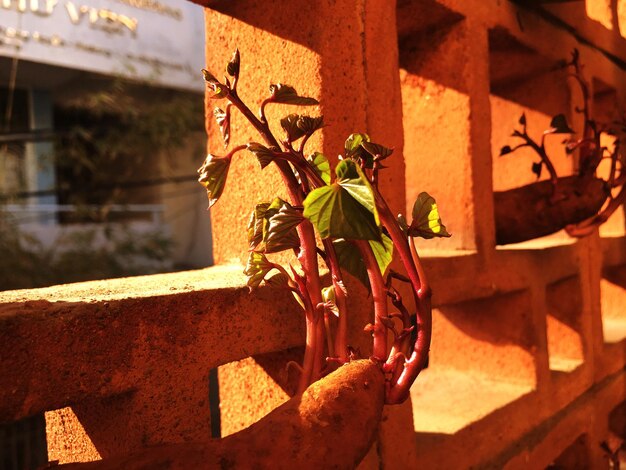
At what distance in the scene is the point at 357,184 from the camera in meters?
0.69

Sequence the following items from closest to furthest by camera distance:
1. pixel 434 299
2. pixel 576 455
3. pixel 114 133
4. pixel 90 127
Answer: pixel 434 299 → pixel 576 455 → pixel 114 133 → pixel 90 127

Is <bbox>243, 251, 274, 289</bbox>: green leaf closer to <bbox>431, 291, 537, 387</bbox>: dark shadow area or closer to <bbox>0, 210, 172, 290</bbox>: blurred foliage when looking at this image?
<bbox>431, 291, 537, 387</bbox>: dark shadow area

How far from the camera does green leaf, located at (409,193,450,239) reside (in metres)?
0.82

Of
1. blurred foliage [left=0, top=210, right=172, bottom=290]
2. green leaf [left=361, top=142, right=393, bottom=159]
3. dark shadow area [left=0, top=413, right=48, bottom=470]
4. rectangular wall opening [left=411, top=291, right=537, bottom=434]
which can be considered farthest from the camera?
blurred foliage [left=0, top=210, right=172, bottom=290]

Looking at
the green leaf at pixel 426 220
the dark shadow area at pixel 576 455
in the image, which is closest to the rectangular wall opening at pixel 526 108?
the dark shadow area at pixel 576 455

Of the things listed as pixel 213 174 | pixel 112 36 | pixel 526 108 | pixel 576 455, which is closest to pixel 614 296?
pixel 576 455

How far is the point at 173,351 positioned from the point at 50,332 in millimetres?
187

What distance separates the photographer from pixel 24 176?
4383 mm

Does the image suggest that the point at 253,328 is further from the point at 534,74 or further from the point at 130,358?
the point at 534,74

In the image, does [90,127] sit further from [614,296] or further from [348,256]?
[348,256]

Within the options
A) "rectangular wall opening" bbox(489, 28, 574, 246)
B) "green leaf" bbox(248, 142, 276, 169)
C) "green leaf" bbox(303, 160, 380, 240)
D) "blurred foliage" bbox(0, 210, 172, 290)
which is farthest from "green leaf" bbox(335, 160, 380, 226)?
"blurred foliage" bbox(0, 210, 172, 290)

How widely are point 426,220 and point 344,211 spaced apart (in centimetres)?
20

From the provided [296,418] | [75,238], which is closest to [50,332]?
[296,418]

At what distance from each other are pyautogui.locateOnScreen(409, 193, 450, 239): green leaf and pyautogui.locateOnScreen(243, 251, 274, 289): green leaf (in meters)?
0.21
